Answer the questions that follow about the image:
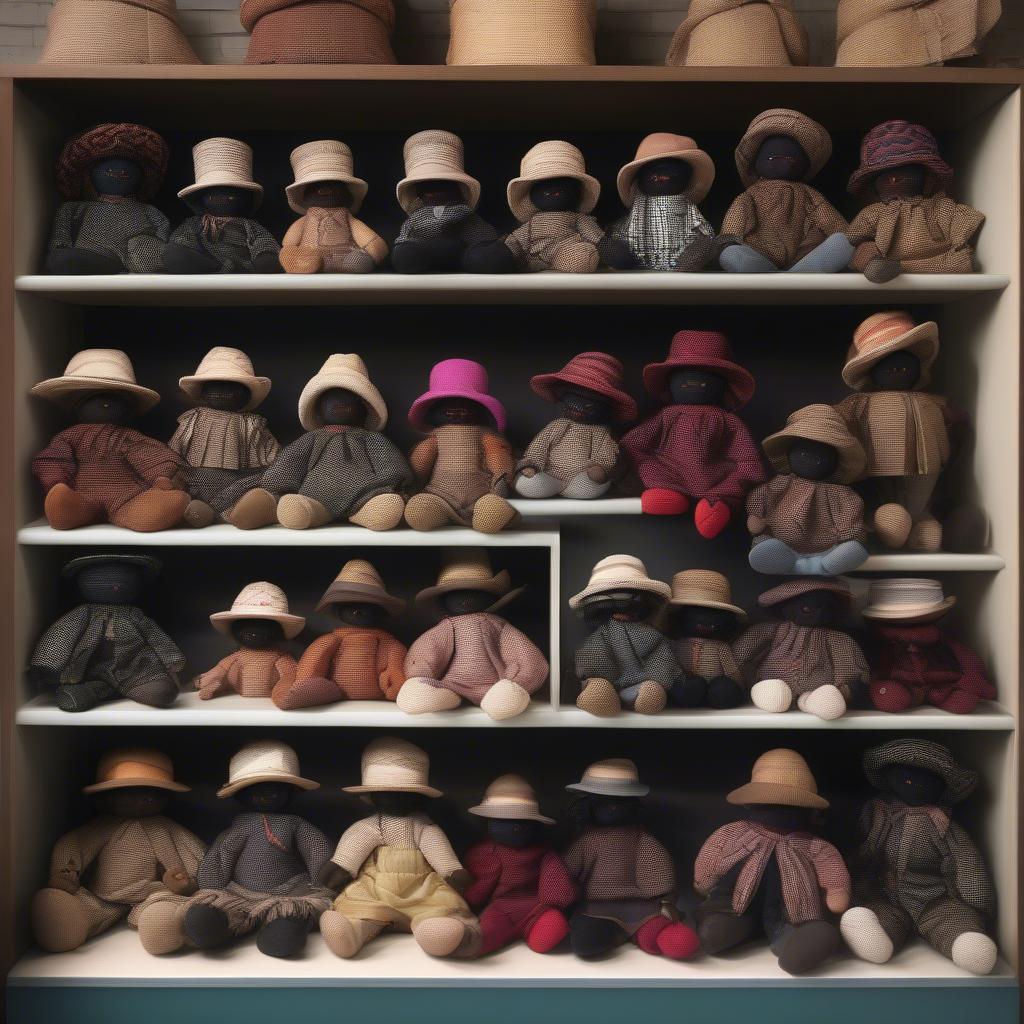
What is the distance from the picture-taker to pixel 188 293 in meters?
2.15

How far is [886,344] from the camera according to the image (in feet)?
6.88

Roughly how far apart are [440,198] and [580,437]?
58 cm

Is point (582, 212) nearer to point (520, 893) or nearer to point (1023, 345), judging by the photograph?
point (1023, 345)

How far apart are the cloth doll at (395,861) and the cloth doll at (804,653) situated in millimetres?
704

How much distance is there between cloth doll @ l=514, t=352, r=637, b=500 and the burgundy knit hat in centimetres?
66

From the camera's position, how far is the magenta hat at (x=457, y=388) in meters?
2.17

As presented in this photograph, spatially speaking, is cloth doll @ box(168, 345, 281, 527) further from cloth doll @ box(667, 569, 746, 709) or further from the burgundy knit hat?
the burgundy knit hat

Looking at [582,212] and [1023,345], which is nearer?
[1023,345]

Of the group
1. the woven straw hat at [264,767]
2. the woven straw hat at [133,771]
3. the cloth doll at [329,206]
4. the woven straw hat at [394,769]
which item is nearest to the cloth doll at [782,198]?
the cloth doll at [329,206]

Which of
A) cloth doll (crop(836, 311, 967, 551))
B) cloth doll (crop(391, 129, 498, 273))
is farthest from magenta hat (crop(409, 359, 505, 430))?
cloth doll (crop(836, 311, 967, 551))

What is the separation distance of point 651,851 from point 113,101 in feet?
6.15

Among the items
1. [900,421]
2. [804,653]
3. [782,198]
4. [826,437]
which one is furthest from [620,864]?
[782,198]

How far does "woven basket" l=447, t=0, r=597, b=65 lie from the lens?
212 cm

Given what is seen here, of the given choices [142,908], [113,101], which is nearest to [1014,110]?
[113,101]
